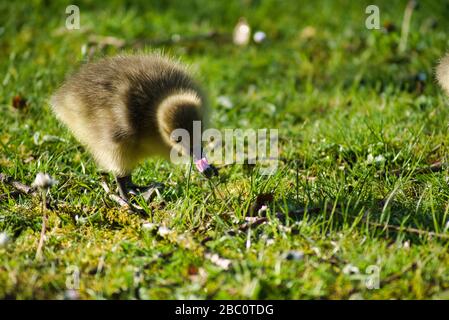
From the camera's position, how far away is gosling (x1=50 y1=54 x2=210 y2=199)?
3.25 m

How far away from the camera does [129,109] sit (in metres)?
3.29

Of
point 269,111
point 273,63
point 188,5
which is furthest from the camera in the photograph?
point 188,5

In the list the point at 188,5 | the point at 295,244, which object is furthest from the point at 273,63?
the point at 295,244

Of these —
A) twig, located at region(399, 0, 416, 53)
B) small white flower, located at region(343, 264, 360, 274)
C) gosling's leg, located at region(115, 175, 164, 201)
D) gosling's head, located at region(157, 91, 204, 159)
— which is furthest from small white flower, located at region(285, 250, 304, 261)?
twig, located at region(399, 0, 416, 53)

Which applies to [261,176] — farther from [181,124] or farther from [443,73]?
[443,73]

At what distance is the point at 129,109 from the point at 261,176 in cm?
77

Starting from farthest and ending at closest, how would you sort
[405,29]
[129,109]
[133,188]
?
1. [405,29]
2. [133,188]
3. [129,109]

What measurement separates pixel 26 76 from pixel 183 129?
2254 mm

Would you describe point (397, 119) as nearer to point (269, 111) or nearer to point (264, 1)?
point (269, 111)

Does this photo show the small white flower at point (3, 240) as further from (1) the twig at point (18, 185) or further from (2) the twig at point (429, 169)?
(2) the twig at point (429, 169)

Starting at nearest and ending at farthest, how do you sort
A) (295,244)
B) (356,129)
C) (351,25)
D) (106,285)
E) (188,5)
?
(106,285) → (295,244) → (356,129) → (351,25) → (188,5)

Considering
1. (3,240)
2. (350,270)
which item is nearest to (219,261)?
(350,270)

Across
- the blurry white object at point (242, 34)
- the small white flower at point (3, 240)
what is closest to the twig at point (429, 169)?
the small white flower at point (3, 240)

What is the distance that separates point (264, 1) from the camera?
6609 mm
